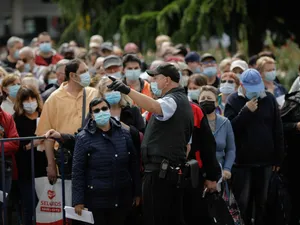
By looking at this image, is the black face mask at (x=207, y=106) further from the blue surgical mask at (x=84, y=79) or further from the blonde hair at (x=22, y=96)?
the blonde hair at (x=22, y=96)

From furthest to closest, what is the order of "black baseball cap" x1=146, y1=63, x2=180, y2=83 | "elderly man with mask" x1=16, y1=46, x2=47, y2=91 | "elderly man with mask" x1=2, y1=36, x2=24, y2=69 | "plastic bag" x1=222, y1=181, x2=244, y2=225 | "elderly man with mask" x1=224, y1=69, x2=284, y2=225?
"elderly man with mask" x1=2, y1=36, x2=24, y2=69 → "elderly man with mask" x1=16, y1=46, x2=47, y2=91 → "elderly man with mask" x1=224, y1=69, x2=284, y2=225 → "plastic bag" x1=222, y1=181, x2=244, y2=225 → "black baseball cap" x1=146, y1=63, x2=180, y2=83

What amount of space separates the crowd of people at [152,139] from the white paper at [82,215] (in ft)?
0.22

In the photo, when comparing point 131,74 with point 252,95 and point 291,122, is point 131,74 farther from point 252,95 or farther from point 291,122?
point 291,122

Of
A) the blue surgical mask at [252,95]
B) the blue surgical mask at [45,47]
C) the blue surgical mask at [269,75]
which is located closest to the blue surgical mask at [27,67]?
the blue surgical mask at [45,47]

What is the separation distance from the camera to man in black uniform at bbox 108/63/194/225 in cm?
870

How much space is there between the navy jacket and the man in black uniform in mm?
1543

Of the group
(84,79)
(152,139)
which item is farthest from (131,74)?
(152,139)

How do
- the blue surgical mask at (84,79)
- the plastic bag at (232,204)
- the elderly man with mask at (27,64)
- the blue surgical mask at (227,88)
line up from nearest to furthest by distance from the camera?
the plastic bag at (232,204), the blue surgical mask at (84,79), the blue surgical mask at (227,88), the elderly man with mask at (27,64)

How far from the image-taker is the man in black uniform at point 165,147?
8.70 m

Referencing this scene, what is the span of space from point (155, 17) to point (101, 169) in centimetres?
791

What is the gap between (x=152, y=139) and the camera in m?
8.73

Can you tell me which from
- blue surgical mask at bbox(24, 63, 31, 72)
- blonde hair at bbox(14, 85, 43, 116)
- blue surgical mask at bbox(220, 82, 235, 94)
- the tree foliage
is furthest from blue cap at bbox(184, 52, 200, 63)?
blonde hair at bbox(14, 85, 43, 116)

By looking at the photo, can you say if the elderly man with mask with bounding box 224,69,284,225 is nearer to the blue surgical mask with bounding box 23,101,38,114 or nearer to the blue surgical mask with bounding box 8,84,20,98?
the blue surgical mask with bounding box 23,101,38,114

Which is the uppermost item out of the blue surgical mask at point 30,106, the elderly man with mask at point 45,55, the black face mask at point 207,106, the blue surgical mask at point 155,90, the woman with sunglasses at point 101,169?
the elderly man with mask at point 45,55
